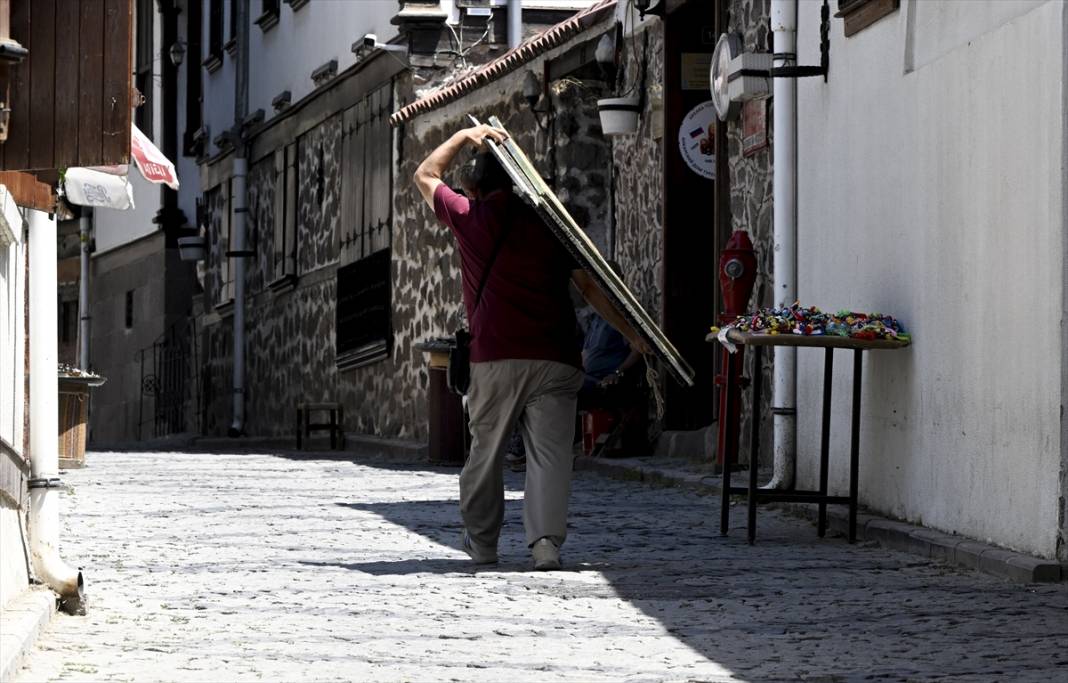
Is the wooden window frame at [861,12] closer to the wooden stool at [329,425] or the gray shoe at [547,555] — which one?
the gray shoe at [547,555]

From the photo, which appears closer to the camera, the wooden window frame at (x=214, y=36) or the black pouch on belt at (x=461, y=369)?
the black pouch on belt at (x=461, y=369)

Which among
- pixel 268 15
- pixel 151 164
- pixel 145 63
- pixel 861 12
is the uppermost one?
pixel 145 63

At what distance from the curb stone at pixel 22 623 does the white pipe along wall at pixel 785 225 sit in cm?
506

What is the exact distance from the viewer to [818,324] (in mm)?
9430

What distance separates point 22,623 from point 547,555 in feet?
8.82

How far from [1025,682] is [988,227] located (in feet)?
10.2

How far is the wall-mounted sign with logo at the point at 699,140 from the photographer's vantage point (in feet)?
48.0

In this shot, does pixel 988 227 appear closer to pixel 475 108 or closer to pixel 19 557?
pixel 19 557

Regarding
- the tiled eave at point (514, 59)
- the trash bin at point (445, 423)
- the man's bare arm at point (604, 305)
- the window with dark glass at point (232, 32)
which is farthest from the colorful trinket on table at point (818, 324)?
the window with dark glass at point (232, 32)

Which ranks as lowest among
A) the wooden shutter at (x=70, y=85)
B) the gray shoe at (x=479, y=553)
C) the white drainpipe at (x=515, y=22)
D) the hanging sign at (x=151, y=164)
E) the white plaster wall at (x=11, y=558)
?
the gray shoe at (x=479, y=553)

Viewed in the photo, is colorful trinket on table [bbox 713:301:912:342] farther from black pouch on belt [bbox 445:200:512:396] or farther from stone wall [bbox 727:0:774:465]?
stone wall [bbox 727:0:774:465]

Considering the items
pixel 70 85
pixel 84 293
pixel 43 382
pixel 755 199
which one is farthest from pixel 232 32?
pixel 70 85

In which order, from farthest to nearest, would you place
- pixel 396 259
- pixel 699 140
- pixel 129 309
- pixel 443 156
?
pixel 129 309 → pixel 396 259 → pixel 699 140 → pixel 443 156

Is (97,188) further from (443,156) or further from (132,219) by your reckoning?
(132,219)
